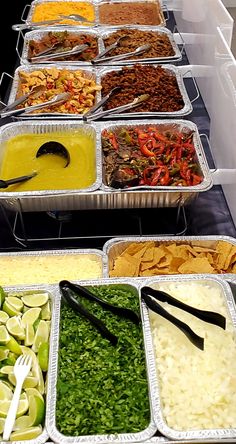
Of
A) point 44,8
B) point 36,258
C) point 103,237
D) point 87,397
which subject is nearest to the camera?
point 87,397

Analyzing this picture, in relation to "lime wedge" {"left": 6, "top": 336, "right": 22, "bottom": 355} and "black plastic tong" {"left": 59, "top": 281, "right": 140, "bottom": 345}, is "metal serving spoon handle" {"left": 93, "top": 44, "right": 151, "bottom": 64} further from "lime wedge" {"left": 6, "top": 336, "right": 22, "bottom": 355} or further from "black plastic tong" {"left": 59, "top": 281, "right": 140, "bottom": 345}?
"lime wedge" {"left": 6, "top": 336, "right": 22, "bottom": 355}

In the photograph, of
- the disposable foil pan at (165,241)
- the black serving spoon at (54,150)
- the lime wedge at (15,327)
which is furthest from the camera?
the black serving spoon at (54,150)

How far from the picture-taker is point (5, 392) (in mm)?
1299

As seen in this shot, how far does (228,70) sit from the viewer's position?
2.14 m

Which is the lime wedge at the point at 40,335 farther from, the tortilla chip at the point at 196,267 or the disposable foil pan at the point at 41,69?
the disposable foil pan at the point at 41,69

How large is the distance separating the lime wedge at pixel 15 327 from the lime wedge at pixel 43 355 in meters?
0.06

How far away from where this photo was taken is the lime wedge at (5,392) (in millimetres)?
1287

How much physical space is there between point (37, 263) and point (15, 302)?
279 mm

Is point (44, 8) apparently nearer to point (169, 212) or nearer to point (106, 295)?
point (169, 212)

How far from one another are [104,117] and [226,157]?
0.59 m

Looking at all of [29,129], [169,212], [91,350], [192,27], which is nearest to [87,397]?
[91,350]

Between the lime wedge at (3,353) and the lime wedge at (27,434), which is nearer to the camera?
the lime wedge at (27,434)

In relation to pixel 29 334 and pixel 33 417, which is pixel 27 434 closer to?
pixel 33 417

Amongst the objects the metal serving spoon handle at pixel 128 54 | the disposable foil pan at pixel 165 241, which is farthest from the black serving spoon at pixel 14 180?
the metal serving spoon handle at pixel 128 54
